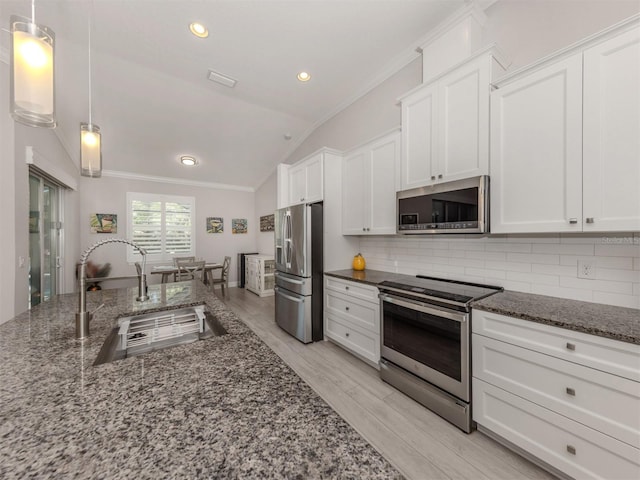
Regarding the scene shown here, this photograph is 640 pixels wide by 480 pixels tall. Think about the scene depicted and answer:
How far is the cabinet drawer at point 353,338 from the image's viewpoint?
97.7 inches

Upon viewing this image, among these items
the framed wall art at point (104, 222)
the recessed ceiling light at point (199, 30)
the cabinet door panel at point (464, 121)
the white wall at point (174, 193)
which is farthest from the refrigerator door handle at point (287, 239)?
the framed wall art at point (104, 222)

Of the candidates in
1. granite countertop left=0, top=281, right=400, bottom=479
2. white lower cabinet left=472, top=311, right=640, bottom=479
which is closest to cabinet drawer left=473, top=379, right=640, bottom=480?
white lower cabinet left=472, top=311, right=640, bottom=479

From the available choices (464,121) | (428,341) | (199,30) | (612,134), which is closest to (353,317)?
(428,341)

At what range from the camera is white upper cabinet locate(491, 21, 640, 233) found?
134cm

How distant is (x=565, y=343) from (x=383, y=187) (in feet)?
6.17

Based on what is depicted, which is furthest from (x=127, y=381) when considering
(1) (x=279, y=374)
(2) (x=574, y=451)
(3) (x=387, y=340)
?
(2) (x=574, y=451)

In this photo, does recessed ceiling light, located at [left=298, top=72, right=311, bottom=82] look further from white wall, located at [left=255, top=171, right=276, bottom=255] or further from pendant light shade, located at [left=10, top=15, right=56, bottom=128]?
white wall, located at [left=255, top=171, right=276, bottom=255]

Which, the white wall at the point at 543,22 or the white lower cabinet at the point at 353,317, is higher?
the white wall at the point at 543,22

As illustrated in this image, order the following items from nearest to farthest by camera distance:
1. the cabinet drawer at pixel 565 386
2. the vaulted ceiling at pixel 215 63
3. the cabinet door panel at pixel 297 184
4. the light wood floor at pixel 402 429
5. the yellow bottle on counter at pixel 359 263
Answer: the cabinet drawer at pixel 565 386
the light wood floor at pixel 402 429
the vaulted ceiling at pixel 215 63
the yellow bottle on counter at pixel 359 263
the cabinet door panel at pixel 297 184

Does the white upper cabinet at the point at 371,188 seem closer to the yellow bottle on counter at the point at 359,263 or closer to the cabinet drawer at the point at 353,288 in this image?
the yellow bottle on counter at the point at 359,263

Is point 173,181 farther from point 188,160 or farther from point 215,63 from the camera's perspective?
point 215,63

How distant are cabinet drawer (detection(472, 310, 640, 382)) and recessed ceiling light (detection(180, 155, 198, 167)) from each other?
5549 mm

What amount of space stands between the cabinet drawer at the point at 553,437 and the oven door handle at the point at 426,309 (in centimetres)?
43

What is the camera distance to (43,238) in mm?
3258
